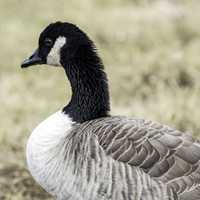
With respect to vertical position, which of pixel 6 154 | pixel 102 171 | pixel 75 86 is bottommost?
pixel 6 154

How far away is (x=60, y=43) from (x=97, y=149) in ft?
2.98

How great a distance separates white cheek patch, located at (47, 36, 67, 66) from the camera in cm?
476

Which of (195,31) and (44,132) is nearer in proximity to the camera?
(44,132)

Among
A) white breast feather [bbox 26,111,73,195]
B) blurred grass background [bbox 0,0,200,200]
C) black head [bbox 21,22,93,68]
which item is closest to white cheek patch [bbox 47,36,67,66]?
black head [bbox 21,22,93,68]

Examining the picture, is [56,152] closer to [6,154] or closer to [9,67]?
[6,154]

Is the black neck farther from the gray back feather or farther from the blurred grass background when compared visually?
the blurred grass background

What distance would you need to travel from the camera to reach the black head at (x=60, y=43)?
473 centimetres

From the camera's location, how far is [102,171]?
4.17 metres

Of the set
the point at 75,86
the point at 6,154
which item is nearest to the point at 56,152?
the point at 75,86

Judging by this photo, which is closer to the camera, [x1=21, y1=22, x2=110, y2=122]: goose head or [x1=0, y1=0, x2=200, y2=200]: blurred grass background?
[x1=21, y1=22, x2=110, y2=122]: goose head

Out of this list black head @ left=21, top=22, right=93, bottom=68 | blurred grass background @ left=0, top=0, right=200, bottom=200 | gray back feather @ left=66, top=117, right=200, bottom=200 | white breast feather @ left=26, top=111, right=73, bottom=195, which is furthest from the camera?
blurred grass background @ left=0, top=0, right=200, bottom=200

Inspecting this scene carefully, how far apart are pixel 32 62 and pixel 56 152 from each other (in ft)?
2.62

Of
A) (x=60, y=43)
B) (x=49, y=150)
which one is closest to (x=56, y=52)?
(x=60, y=43)

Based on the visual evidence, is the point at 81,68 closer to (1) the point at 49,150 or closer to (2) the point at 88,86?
(2) the point at 88,86
